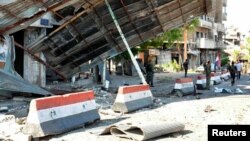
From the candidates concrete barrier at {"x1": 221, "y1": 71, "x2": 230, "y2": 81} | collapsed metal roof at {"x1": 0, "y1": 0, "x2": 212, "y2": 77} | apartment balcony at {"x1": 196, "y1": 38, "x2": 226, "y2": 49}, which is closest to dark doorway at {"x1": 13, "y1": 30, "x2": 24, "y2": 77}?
collapsed metal roof at {"x1": 0, "y1": 0, "x2": 212, "y2": 77}

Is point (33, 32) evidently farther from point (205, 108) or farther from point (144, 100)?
point (205, 108)

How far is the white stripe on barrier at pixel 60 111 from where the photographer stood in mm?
8078

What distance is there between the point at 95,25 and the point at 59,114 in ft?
25.8

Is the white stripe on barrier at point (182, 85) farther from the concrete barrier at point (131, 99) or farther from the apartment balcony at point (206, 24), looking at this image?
the apartment balcony at point (206, 24)

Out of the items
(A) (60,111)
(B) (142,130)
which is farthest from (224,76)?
(B) (142,130)

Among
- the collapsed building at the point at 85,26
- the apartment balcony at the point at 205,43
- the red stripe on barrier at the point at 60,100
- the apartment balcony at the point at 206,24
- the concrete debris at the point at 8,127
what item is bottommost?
the concrete debris at the point at 8,127

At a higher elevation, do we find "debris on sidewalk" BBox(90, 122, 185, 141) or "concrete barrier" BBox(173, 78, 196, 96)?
"concrete barrier" BBox(173, 78, 196, 96)

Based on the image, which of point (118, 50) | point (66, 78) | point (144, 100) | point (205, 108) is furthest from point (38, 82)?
point (205, 108)

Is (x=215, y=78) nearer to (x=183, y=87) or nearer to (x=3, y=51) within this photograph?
(x=183, y=87)

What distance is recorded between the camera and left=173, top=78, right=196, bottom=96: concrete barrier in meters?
17.0

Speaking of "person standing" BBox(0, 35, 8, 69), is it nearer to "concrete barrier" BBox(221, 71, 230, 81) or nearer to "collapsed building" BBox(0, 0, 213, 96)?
"collapsed building" BBox(0, 0, 213, 96)

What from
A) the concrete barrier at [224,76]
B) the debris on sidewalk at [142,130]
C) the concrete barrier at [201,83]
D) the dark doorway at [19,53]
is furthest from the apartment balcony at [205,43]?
the debris on sidewalk at [142,130]

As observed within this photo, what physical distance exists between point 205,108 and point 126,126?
467cm

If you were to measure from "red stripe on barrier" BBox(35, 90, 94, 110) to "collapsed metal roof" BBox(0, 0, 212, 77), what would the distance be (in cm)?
466
